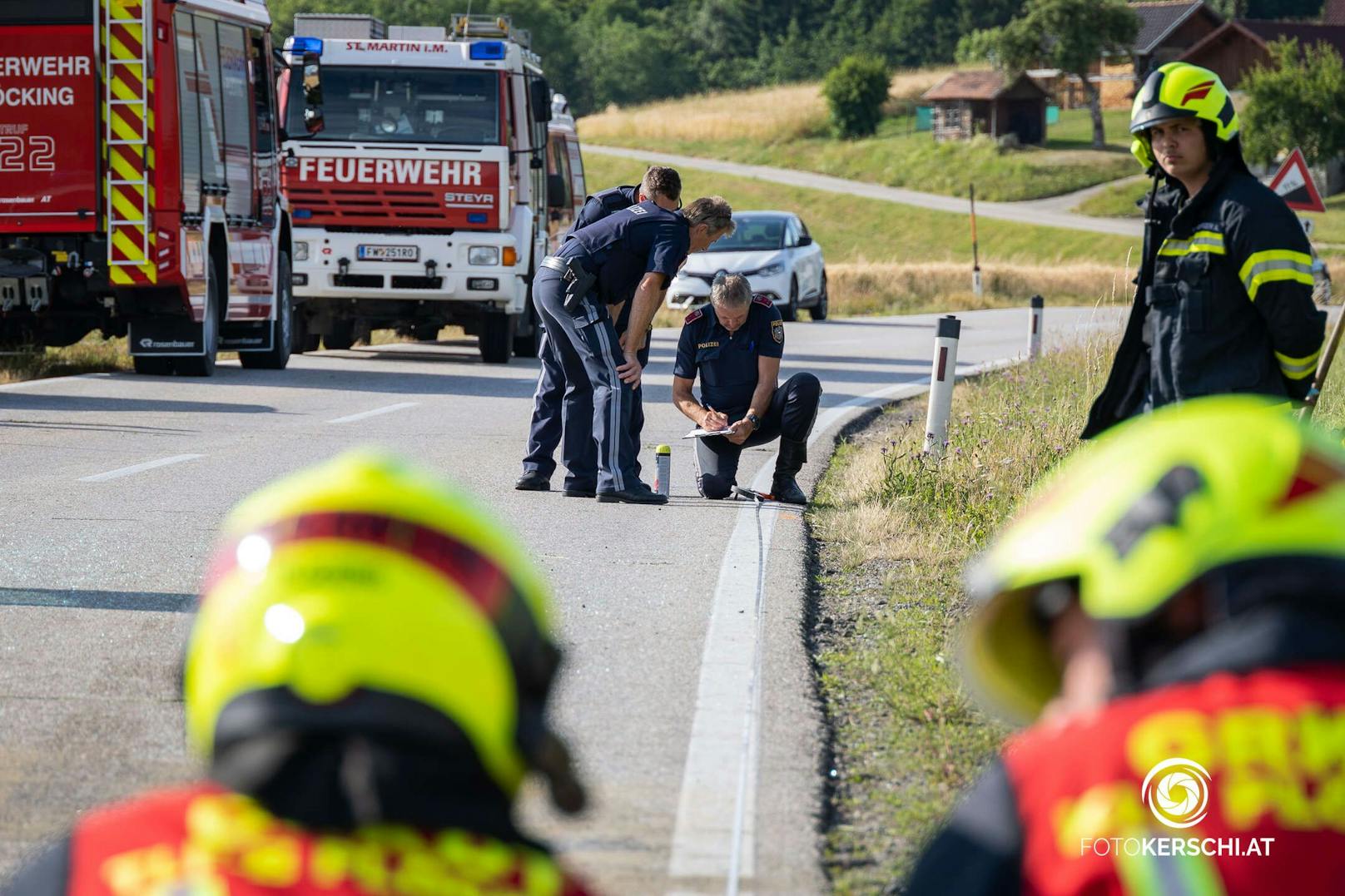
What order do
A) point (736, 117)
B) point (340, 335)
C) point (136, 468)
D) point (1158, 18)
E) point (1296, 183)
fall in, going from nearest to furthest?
1. point (136, 468)
2. point (1296, 183)
3. point (340, 335)
4. point (736, 117)
5. point (1158, 18)

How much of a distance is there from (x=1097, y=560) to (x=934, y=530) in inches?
242

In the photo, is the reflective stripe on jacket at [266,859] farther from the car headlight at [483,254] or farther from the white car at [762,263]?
the white car at [762,263]

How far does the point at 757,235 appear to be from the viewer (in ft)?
86.7

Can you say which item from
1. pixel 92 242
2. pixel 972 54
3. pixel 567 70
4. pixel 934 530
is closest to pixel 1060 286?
pixel 92 242

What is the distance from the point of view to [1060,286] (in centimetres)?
4084

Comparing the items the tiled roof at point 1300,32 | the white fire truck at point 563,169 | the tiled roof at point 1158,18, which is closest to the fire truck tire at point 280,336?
the white fire truck at point 563,169

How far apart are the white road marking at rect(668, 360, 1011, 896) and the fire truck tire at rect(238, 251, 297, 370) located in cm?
1058

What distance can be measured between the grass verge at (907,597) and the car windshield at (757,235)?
13140 millimetres

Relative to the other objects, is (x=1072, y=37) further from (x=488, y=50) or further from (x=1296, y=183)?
(x=488, y=50)

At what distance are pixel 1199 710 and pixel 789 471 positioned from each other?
771 cm

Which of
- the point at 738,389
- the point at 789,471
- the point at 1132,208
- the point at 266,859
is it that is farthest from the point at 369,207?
the point at 1132,208

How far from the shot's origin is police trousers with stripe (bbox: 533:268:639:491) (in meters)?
9.10

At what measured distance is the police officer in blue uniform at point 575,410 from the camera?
9.34m

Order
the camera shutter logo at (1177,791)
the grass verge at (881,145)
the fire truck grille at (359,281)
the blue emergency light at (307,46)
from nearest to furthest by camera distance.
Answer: the camera shutter logo at (1177,791) → the blue emergency light at (307,46) → the fire truck grille at (359,281) → the grass verge at (881,145)
